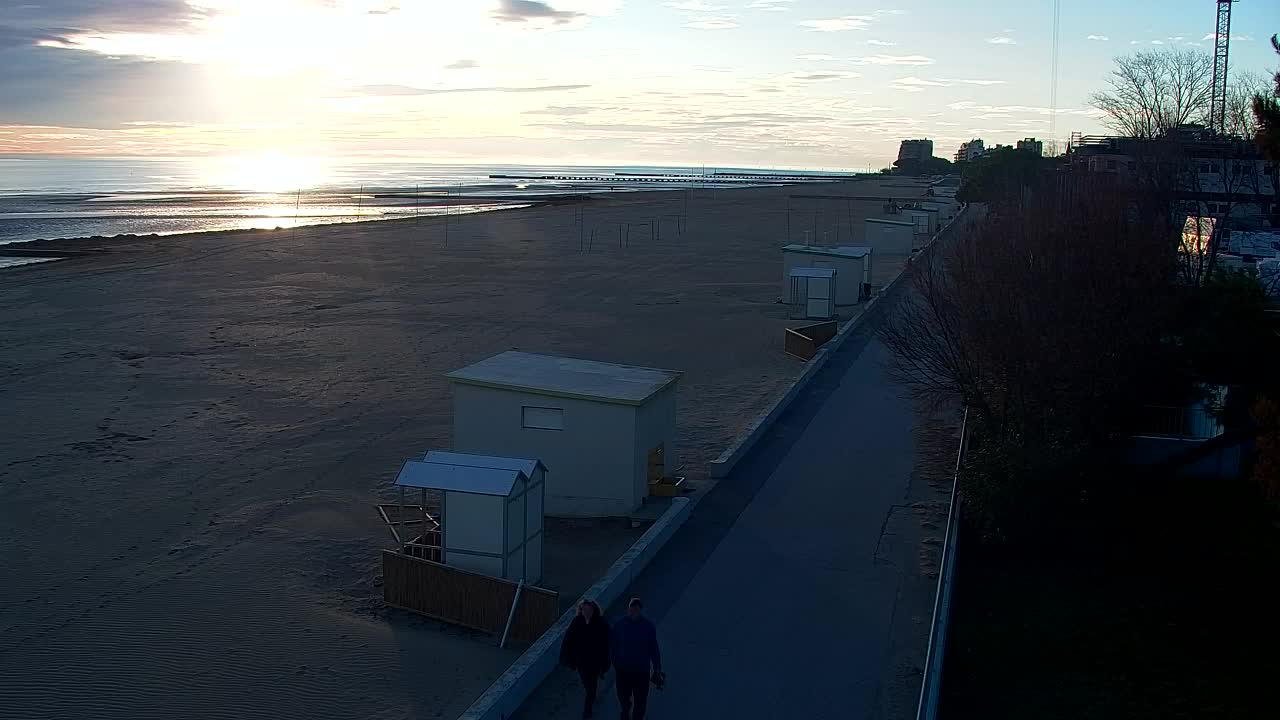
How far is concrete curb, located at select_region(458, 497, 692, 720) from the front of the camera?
9859 millimetres

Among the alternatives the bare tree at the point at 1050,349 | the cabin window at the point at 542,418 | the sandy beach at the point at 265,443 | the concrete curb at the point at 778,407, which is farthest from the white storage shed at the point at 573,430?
the bare tree at the point at 1050,349

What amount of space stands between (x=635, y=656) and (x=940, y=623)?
13.3ft

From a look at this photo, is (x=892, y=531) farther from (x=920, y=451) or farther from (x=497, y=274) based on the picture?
(x=497, y=274)

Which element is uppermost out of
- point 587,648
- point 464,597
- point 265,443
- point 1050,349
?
point 1050,349

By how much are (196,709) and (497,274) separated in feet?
124

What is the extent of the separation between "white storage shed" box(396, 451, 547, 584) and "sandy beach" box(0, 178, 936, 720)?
0.83m

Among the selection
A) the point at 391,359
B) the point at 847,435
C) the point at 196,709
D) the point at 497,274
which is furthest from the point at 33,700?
the point at 497,274

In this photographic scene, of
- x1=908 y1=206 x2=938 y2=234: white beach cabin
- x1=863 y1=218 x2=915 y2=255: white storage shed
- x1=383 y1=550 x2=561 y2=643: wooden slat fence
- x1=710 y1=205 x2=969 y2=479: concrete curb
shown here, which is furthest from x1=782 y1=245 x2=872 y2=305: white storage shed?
x1=908 y1=206 x2=938 y2=234: white beach cabin

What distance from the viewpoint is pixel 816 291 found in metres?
34.0

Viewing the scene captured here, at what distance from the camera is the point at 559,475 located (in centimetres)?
1587

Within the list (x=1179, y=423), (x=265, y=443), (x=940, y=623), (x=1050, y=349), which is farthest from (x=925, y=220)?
(x=940, y=623)

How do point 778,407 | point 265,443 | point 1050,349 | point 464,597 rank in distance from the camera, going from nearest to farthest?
point 464,597, point 1050,349, point 265,443, point 778,407

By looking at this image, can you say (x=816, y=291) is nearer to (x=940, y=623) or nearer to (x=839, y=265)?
(x=839, y=265)

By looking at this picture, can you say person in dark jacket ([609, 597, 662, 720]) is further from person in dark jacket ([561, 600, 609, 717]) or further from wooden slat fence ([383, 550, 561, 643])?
wooden slat fence ([383, 550, 561, 643])
